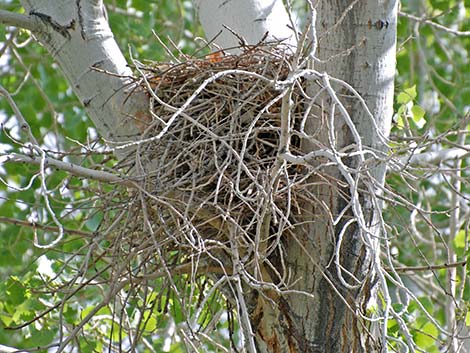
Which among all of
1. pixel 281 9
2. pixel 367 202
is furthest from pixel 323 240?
pixel 281 9

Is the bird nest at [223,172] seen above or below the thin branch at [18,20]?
below

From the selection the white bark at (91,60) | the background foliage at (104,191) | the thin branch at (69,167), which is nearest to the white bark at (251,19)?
the background foliage at (104,191)

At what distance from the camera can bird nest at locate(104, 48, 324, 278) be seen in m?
2.05

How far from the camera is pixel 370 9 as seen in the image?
2164 millimetres

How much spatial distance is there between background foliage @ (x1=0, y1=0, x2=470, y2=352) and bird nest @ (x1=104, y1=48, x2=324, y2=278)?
0.55ft

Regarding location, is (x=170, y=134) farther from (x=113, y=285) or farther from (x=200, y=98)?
(x=113, y=285)

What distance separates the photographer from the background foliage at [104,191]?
2.55 meters

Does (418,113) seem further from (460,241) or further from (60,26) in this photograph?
(60,26)

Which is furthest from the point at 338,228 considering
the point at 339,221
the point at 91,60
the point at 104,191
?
the point at 104,191

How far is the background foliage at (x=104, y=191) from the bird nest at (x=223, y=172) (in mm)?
168

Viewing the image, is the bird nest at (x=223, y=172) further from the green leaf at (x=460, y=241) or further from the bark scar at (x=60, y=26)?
the green leaf at (x=460, y=241)

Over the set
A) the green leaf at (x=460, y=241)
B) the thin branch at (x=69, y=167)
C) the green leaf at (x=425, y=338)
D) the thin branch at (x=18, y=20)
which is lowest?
the green leaf at (x=425, y=338)

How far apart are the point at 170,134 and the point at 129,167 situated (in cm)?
16

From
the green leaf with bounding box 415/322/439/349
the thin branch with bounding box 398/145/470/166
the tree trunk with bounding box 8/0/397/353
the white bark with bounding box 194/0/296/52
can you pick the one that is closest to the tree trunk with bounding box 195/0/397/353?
the tree trunk with bounding box 8/0/397/353
